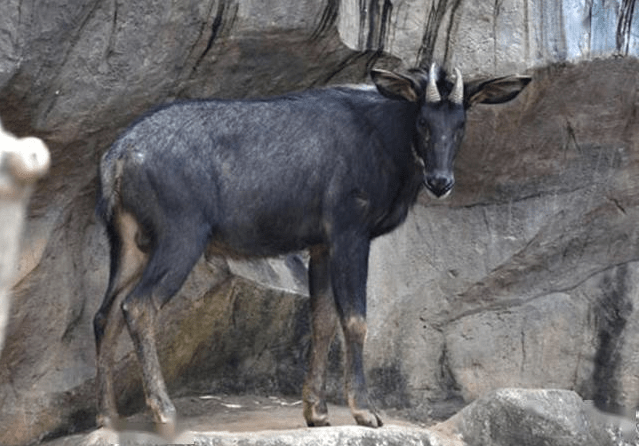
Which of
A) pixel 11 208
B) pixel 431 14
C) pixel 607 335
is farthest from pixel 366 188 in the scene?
pixel 11 208

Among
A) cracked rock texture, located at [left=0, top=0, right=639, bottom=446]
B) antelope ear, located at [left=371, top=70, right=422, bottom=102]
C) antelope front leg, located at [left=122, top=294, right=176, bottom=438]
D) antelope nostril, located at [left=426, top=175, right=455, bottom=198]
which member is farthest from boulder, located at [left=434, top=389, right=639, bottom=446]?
antelope ear, located at [left=371, top=70, right=422, bottom=102]

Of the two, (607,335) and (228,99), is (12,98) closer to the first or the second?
(228,99)

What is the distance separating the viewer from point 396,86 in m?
7.57

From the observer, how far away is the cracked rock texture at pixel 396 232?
7.41m

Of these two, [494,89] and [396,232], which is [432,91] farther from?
[396,232]

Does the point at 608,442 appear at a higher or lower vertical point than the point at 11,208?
lower

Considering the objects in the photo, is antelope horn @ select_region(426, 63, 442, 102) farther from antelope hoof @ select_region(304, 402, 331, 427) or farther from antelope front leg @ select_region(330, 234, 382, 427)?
antelope hoof @ select_region(304, 402, 331, 427)

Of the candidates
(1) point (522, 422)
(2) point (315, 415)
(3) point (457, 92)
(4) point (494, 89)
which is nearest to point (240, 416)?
(2) point (315, 415)

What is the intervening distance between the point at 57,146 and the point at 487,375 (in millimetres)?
3327

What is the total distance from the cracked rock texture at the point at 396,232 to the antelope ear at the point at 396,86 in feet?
1.68

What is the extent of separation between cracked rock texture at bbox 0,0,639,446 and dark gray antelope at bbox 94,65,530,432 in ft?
1.42

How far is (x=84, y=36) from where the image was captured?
285 inches

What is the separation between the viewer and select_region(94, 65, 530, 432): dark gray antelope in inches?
275

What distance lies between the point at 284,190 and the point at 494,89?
1355mm
